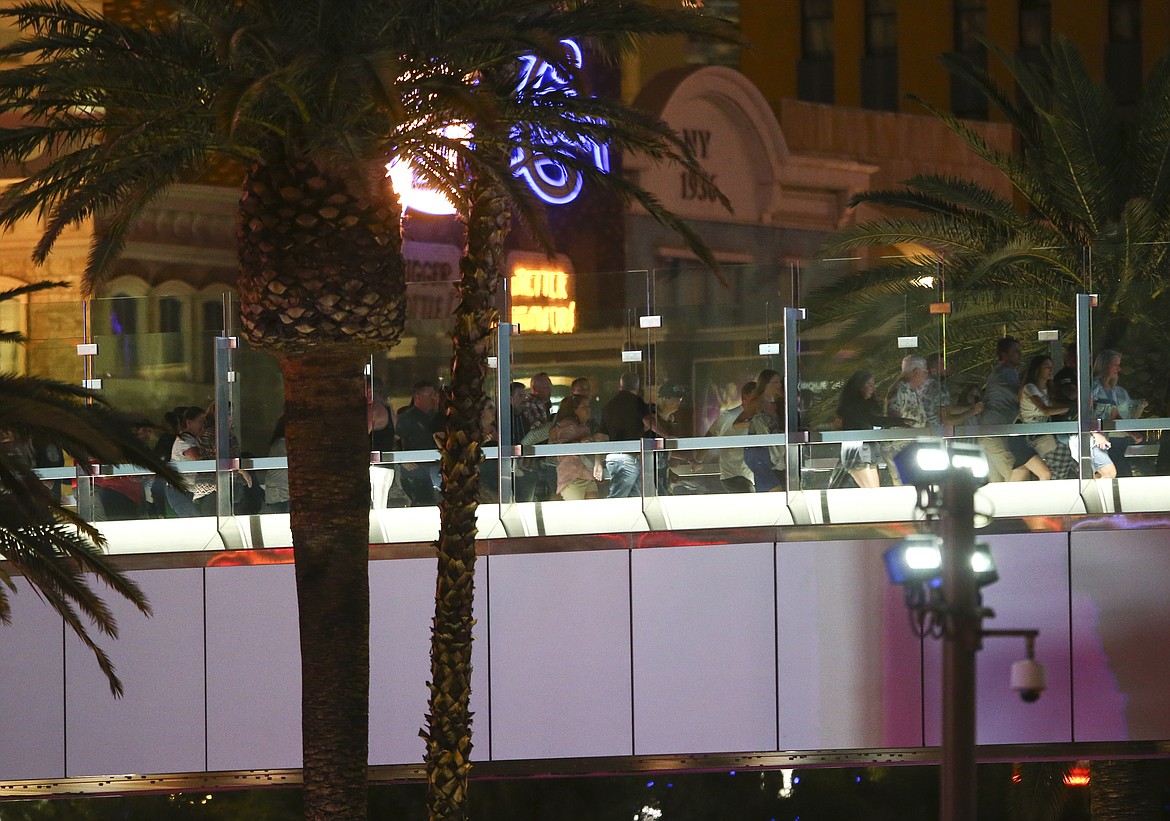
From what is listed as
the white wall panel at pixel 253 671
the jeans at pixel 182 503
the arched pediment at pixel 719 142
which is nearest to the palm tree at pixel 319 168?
the white wall panel at pixel 253 671

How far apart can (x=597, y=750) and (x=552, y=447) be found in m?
2.37

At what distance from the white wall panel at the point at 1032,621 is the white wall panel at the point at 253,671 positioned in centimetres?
495

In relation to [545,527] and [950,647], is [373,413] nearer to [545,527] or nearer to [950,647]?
[545,527]

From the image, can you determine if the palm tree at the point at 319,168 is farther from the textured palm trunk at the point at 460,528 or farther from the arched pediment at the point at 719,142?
the arched pediment at the point at 719,142

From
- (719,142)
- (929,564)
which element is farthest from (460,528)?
(719,142)

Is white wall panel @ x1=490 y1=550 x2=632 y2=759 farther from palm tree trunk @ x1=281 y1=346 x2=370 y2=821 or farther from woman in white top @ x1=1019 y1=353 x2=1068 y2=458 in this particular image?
woman in white top @ x1=1019 y1=353 x2=1068 y2=458

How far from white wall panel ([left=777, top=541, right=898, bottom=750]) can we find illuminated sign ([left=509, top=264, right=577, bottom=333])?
7.89ft

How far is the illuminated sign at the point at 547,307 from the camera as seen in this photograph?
12607 mm

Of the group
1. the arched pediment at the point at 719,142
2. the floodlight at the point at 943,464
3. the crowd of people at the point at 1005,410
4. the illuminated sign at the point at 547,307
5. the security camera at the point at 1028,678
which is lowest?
the security camera at the point at 1028,678

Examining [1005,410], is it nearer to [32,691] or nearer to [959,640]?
[959,640]

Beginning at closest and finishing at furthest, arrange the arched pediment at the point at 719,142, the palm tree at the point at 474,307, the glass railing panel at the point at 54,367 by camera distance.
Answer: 1. the palm tree at the point at 474,307
2. the glass railing panel at the point at 54,367
3. the arched pediment at the point at 719,142

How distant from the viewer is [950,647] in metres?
7.75

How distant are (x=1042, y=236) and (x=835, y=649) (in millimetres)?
5610

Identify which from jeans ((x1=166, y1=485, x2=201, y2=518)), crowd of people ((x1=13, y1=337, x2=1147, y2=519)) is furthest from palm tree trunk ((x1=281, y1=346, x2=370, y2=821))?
jeans ((x1=166, y1=485, x2=201, y2=518))
